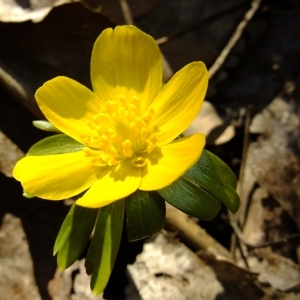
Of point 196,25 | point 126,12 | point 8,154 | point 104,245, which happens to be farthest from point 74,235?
point 196,25

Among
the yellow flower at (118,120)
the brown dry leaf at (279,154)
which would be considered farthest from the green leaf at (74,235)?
the brown dry leaf at (279,154)

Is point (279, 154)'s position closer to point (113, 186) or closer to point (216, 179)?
point (216, 179)

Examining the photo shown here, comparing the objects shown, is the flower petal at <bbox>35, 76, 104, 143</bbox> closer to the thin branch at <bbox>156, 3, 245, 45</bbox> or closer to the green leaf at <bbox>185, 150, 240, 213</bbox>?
the green leaf at <bbox>185, 150, 240, 213</bbox>

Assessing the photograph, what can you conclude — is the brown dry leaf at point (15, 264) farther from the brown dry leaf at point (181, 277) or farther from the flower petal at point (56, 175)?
the flower petal at point (56, 175)

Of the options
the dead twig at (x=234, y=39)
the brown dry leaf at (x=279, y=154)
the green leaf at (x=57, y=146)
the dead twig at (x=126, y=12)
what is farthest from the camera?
the dead twig at (x=126, y=12)

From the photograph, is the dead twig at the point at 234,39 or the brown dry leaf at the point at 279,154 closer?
the brown dry leaf at the point at 279,154

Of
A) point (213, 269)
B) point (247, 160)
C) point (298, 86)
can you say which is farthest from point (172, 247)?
point (298, 86)

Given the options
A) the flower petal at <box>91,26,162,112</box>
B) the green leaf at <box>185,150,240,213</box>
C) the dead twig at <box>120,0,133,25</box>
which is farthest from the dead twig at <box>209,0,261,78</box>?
the green leaf at <box>185,150,240,213</box>
